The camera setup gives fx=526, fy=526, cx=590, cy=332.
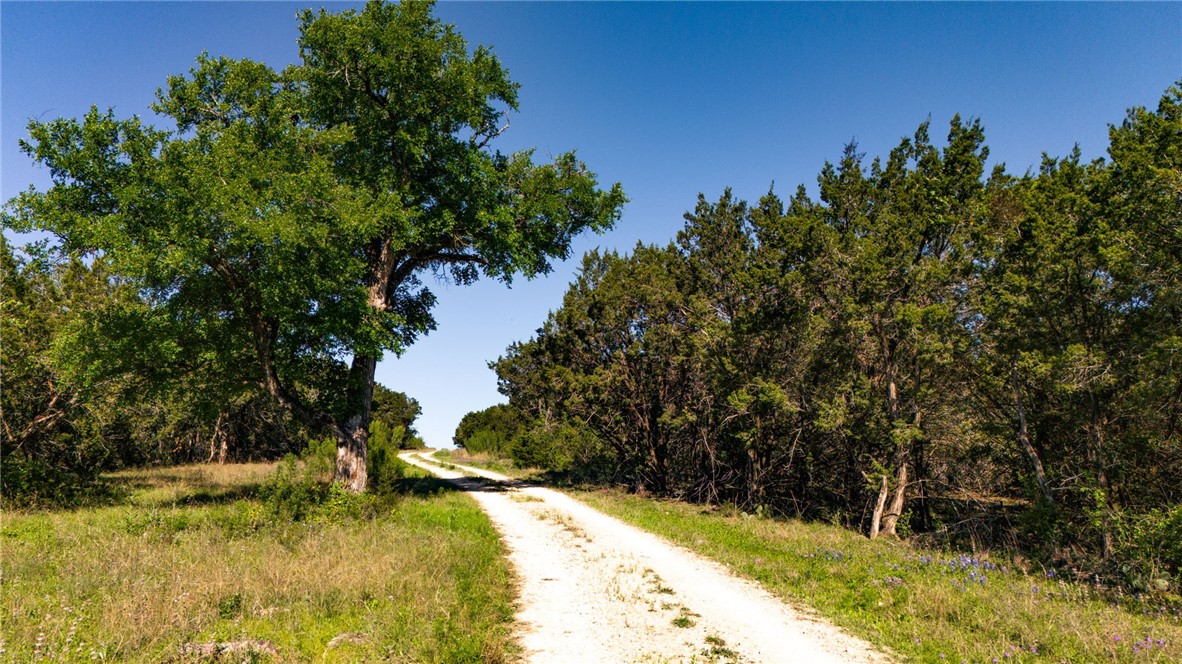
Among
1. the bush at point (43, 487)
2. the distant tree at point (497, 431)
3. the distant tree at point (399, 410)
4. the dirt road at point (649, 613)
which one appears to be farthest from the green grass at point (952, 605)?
the distant tree at point (399, 410)

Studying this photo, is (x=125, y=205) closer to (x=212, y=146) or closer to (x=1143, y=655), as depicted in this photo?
(x=212, y=146)

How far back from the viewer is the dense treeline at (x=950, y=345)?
11.1 metres

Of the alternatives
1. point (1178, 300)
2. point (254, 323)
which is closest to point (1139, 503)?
point (1178, 300)

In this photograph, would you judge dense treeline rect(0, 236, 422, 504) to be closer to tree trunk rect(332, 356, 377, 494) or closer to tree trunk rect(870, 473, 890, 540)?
tree trunk rect(332, 356, 377, 494)

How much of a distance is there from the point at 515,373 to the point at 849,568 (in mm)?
34940

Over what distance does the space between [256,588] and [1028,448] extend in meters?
16.6

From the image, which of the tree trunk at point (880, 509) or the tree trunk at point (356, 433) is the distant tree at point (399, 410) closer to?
the tree trunk at point (356, 433)

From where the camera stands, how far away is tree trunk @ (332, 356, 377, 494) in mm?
17578

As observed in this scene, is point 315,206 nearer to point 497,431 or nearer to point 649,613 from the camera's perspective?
point 649,613

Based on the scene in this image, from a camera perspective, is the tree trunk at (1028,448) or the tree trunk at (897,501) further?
the tree trunk at (897,501)

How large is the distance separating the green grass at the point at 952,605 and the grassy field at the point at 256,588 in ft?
15.7

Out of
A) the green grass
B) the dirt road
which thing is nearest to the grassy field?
the dirt road

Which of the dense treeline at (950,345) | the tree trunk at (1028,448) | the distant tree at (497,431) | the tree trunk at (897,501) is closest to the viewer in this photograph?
the dense treeline at (950,345)

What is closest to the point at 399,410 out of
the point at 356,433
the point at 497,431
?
the point at 497,431
